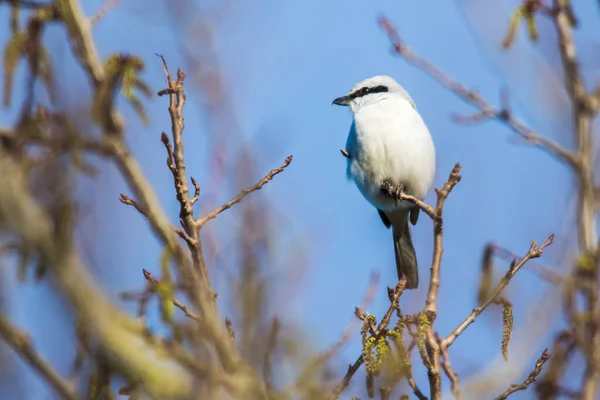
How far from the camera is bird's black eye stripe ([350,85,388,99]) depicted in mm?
6777

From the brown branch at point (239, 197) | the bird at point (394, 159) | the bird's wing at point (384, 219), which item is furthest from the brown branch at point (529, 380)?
the bird's wing at point (384, 219)

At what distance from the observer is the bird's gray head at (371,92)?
21.9 ft

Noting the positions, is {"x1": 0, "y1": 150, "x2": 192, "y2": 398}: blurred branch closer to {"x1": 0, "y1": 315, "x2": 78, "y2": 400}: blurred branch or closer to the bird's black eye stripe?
{"x1": 0, "y1": 315, "x2": 78, "y2": 400}: blurred branch

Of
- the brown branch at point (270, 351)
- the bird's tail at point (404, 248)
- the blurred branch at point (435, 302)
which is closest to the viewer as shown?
the brown branch at point (270, 351)

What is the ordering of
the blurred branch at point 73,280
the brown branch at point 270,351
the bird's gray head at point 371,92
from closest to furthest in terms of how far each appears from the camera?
the blurred branch at point 73,280 → the brown branch at point 270,351 → the bird's gray head at point 371,92

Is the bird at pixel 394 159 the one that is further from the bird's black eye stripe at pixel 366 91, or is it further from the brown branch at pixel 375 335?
the brown branch at pixel 375 335

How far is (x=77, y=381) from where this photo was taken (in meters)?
1.96

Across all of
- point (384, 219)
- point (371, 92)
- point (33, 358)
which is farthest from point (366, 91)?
point (33, 358)

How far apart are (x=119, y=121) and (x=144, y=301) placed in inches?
19.4

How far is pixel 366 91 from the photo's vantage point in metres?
6.82

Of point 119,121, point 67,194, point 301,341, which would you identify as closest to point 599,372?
point 301,341

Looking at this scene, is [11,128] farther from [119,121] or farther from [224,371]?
[224,371]

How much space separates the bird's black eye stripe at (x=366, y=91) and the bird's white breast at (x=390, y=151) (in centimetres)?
42

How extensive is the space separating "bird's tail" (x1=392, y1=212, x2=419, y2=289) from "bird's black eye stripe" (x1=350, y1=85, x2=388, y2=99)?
1091mm
